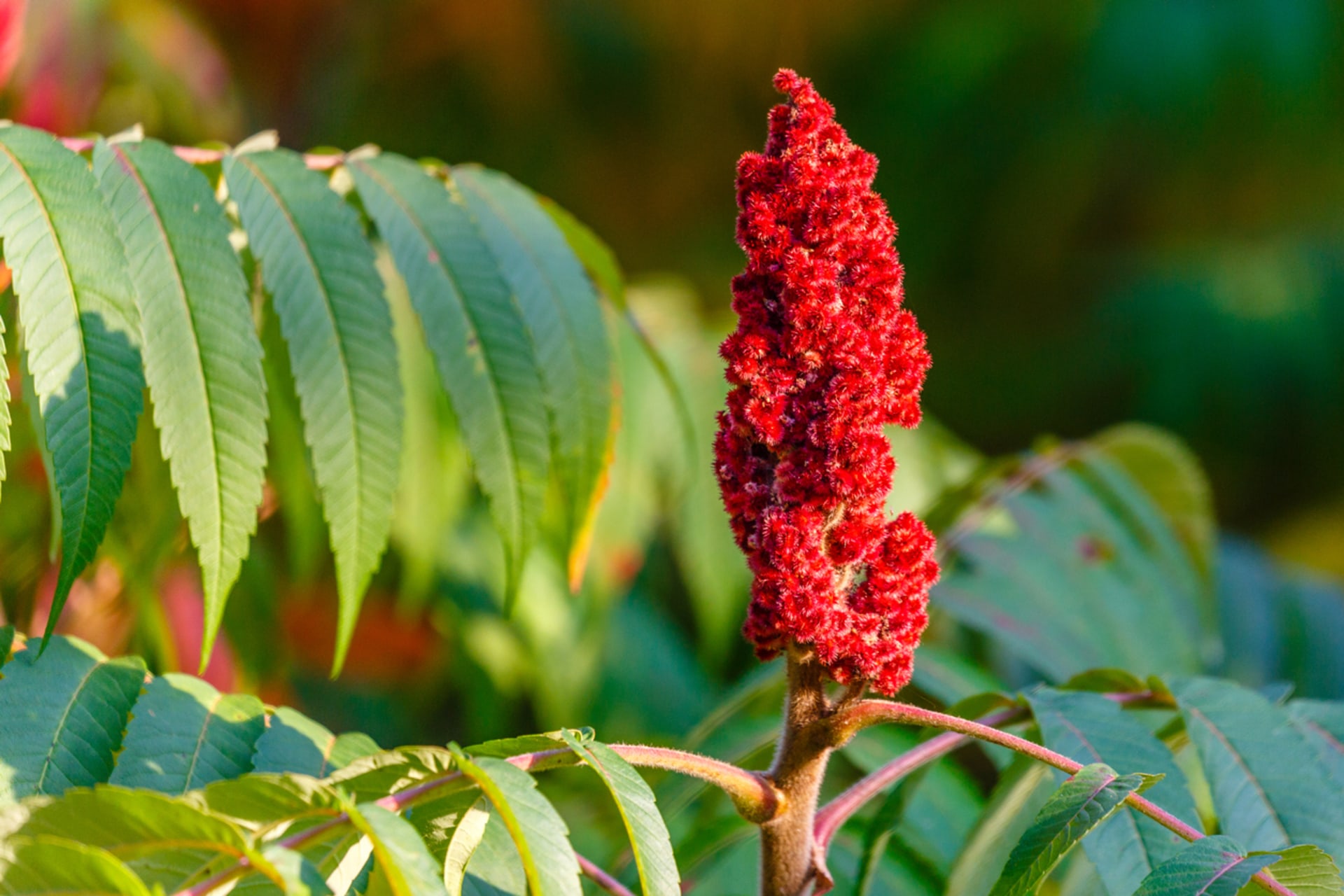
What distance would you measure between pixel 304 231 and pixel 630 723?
234cm

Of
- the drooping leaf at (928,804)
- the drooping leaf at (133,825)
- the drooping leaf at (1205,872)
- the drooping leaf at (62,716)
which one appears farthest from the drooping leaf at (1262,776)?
the drooping leaf at (62,716)

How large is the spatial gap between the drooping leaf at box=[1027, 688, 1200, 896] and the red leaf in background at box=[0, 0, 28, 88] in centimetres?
Answer: 194

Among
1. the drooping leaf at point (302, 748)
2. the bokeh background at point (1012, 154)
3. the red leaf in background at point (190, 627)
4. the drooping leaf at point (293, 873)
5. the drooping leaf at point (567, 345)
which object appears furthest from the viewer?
the bokeh background at point (1012, 154)

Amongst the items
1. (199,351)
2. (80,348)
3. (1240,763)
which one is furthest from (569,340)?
(1240,763)

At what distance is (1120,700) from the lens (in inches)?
49.3

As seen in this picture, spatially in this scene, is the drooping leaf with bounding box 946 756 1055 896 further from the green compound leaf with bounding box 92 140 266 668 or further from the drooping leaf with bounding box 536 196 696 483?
the green compound leaf with bounding box 92 140 266 668

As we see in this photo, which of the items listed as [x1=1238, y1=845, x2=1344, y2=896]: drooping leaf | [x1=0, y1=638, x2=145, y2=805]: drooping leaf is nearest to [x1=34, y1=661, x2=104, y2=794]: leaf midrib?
[x1=0, y1=638, x2=145, y2=805]: drooping leaf

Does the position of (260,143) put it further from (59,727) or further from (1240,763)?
(1240,763)

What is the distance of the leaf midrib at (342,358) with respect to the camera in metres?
1.23

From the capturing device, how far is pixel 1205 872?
0.89 meters

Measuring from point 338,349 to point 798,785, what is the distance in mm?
677

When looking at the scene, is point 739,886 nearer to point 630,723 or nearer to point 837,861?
point 837,861

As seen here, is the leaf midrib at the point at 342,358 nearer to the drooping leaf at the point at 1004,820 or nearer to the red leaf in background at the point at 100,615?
the drooping leaf at the point at 1004,820

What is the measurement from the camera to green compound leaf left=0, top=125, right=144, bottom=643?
1.04m
